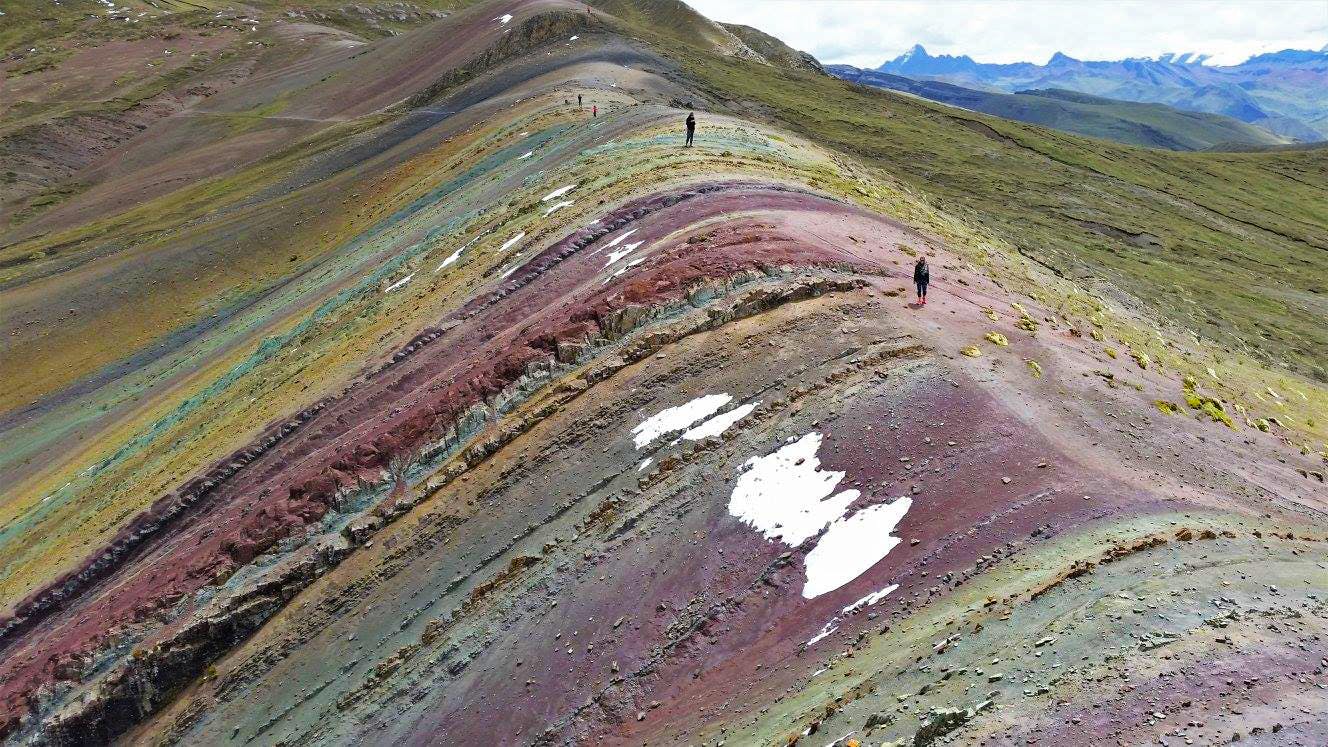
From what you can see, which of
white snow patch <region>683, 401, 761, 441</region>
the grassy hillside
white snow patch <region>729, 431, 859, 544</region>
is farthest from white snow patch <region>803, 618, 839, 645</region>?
the grassy hillside

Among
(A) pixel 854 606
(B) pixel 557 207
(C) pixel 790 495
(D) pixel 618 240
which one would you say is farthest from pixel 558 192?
(A) pixel 854 606

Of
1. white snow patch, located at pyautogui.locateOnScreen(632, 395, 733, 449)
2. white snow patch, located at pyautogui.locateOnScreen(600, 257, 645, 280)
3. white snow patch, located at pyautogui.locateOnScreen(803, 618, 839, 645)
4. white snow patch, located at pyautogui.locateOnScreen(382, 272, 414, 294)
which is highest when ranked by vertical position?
white snow patch, located at pyautogui.locateOnScreen(600, 257, 645, 280)

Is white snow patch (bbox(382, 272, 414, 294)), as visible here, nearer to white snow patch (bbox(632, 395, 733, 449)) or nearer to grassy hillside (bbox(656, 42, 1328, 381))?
white snow patch (bbox(632, 395, 733, 449))

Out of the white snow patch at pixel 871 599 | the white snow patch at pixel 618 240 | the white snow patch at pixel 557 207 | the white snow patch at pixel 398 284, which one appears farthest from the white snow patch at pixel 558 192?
the white snow patch at pixel 871 599

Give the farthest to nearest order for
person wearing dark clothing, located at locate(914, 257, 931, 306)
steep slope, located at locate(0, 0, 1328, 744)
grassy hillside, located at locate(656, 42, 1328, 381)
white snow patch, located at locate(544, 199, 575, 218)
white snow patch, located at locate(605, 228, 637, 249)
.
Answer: grassy hillside, located at locate(656, 42, 1328, 381), white snow patch, located at locate(544, 199, 575, 218), white snow patch, located at locate(605, 228, 637, 249), person wearing dark clothing, located at locate(914, 257, 931, 306), steep slope, located at locate(0, 0, 1328, 744)

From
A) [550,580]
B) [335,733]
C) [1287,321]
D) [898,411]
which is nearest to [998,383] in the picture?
[898,411]

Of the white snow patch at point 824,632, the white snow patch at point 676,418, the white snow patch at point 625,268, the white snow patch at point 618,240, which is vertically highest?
the white snow patch at point 618,240

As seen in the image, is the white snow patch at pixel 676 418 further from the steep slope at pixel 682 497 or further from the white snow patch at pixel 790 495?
the white snow patch at pixel 790 495

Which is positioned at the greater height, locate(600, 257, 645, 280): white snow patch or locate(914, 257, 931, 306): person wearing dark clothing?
locate(914, 257, 931, 306): person wearing dark clothing
